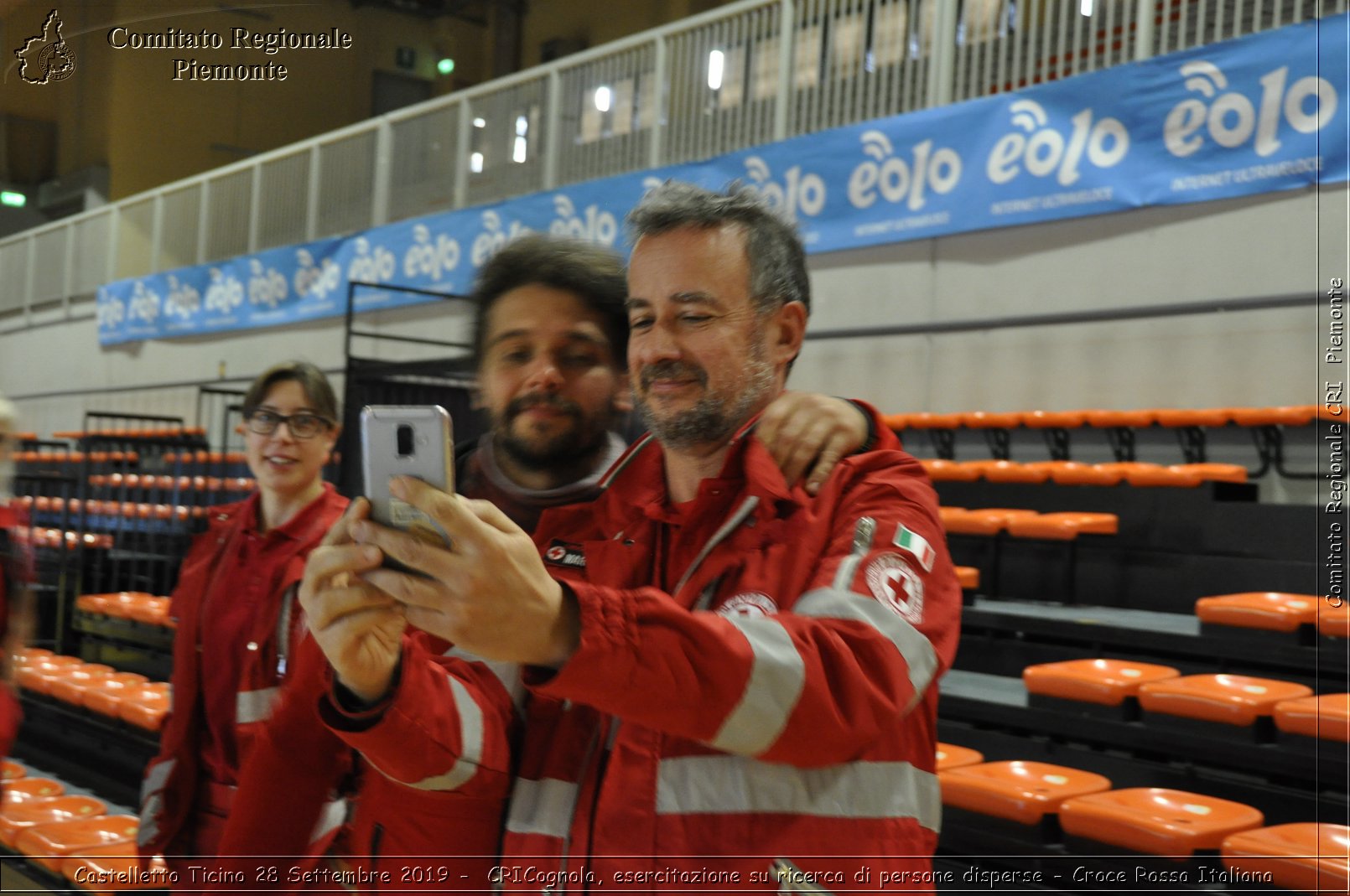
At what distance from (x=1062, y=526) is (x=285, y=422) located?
3.27m

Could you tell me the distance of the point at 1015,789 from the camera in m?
2.58

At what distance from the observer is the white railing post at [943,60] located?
6324 millimetres

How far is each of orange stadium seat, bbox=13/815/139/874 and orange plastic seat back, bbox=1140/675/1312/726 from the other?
2.79 meters

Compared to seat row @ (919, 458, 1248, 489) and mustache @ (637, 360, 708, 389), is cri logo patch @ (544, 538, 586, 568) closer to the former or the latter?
mustache @ (637, 360, 708, 389)

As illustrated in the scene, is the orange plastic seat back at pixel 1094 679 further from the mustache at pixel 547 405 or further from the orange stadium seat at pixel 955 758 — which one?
the mustache at pixel 547 405

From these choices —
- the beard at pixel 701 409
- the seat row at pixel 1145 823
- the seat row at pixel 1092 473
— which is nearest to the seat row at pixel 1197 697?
the seat row at pixel 1145 823

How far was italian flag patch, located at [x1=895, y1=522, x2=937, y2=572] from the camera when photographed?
0.88 meters

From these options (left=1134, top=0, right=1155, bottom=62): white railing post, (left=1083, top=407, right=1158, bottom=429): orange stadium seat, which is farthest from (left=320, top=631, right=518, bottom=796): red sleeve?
(left=1134, top=0, right=1155, bottom=62): white railing post

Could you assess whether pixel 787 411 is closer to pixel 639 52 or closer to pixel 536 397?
pixel 536 397

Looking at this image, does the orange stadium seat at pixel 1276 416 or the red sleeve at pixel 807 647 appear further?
the orange stadium seat at pixel 1276 416

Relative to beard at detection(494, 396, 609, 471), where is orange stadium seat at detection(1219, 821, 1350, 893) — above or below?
below

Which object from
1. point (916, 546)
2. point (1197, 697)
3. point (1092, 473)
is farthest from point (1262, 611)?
point (916, 546)

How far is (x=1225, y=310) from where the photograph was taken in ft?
16.9

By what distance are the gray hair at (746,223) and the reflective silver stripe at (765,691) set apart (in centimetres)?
38
